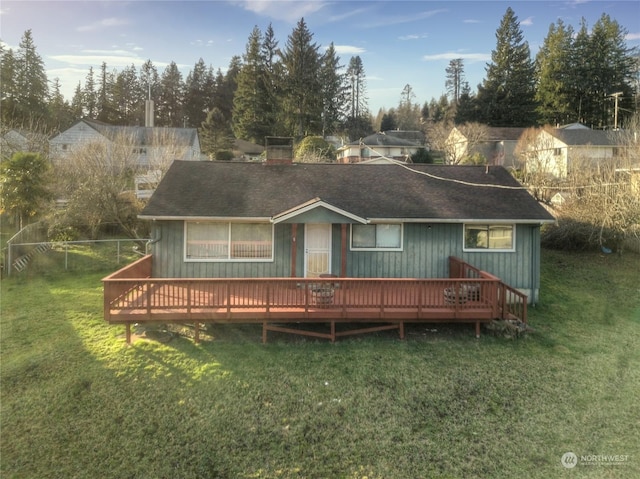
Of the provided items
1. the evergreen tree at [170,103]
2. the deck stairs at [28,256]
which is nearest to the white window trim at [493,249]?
the deck stairs at [28,256]

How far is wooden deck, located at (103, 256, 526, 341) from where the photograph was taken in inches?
339

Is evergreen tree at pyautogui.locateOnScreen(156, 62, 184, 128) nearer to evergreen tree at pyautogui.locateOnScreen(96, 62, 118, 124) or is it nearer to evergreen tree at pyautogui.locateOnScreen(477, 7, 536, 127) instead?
evergreen tree at pyautogui.locateOnScreen(96, 62, 118, 124)

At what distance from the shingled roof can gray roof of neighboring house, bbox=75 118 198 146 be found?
16602mm

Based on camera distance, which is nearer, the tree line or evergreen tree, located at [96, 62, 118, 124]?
the tree line

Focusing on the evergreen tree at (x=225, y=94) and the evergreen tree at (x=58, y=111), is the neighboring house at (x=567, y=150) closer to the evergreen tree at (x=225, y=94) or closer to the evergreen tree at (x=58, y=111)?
the evergreen tree at (x=225, y=94)

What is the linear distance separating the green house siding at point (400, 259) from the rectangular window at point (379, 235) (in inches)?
8.2

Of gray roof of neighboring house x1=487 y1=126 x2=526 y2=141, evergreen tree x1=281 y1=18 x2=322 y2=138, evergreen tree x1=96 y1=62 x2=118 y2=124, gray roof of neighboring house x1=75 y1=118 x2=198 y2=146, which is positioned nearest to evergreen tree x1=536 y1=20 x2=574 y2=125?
gray roof of neighboring house x1=487 y1=126 x2=526 y2=141

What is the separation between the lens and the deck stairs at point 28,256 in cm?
1487

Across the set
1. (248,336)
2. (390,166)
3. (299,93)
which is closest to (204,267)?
(248,336)

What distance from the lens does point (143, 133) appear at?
36.8 meters

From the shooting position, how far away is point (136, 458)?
18.5 ft

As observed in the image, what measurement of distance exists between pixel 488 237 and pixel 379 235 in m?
3.30

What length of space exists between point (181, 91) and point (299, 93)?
102 ft

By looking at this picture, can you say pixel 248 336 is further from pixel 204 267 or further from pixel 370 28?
pixel 370 28
